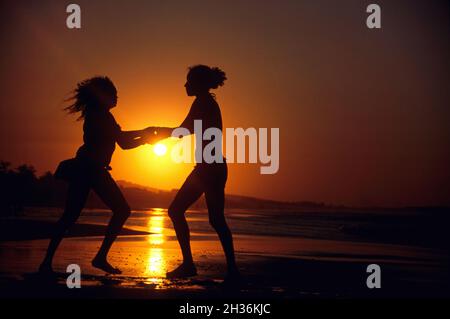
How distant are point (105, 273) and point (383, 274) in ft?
11.9

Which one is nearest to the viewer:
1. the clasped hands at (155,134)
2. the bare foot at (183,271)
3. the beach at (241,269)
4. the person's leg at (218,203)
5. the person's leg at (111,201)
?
the beach at (241,269)

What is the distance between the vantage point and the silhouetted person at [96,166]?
8.73 m

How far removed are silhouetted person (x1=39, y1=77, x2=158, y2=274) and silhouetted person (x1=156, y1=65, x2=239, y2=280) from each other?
2.36ft

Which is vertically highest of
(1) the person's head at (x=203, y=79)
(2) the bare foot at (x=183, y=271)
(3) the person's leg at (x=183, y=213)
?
(1) the person's head at (x=203, y=79)

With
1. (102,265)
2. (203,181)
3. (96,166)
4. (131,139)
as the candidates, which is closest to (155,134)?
(131,139)

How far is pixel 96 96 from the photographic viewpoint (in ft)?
29.7

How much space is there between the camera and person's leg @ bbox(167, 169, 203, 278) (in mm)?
8656

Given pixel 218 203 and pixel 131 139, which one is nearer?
pixel 218 203

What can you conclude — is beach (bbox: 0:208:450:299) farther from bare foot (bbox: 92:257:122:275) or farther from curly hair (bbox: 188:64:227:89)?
curly hair (bbox: 188:64:227:89)

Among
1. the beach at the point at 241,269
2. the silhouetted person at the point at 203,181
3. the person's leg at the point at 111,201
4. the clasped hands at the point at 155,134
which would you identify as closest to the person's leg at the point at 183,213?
the silhouetted person at the point at 203,181

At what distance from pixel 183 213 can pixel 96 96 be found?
179cm

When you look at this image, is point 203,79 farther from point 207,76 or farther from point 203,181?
point 203,181

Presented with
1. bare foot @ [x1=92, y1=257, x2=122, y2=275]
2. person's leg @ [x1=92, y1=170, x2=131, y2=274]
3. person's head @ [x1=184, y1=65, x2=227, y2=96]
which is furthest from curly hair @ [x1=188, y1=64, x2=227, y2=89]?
bare foot @ [x1=92, y1=257, x2=122, y2=275]

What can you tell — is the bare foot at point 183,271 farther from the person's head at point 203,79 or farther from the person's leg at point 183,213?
the person's head at point 203,79
